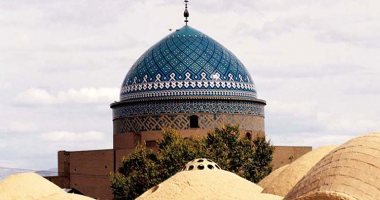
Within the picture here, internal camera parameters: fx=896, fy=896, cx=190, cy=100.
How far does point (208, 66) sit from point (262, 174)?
444cm

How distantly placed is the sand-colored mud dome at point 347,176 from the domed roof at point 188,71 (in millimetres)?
18996

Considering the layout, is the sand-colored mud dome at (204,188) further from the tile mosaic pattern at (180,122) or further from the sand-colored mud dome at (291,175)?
the tile mosaic pattern at (180,122)

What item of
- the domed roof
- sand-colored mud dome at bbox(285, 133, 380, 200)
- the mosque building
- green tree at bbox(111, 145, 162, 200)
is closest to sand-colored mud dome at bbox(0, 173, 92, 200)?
green tree at bbox(111, 145, 162, 200)

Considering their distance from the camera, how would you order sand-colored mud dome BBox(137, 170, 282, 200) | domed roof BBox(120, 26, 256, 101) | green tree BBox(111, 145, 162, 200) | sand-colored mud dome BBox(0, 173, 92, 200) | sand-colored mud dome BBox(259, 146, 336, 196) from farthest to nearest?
domed roof BBox(120, 26, 256, 101)
green tree BBox(111, 145, 162, 200)
sand-colored mud dome BBox(0, 173, 92, 200)
sand-colored mud dome BBox(259, 146, 336, 196)
sand-colored mud dome BBox(137, 170, 282, 200)

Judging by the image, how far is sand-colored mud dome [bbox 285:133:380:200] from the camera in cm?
603

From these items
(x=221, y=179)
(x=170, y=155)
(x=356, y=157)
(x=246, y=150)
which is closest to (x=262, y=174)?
(x=246, y=150)

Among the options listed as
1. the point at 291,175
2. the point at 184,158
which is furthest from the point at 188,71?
the point at 291,175

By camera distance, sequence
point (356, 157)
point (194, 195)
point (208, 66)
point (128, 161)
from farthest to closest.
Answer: point (208, 66) < point (128, 161) < point (194, 195) < point (356, 157)

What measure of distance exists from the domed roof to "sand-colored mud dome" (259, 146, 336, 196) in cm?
1142

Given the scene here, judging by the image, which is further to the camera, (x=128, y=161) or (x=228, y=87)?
(x=228, y=87)

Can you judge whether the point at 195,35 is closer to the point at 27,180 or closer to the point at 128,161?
the point at 128,161

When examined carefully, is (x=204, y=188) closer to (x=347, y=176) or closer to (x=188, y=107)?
(x=347, y=176)

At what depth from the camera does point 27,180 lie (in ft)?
48.9

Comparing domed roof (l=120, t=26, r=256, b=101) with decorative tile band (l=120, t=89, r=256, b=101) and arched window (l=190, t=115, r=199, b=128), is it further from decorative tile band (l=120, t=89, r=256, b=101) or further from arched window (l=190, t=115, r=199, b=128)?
arched window (l=190, t=115, r=199, b=128)
